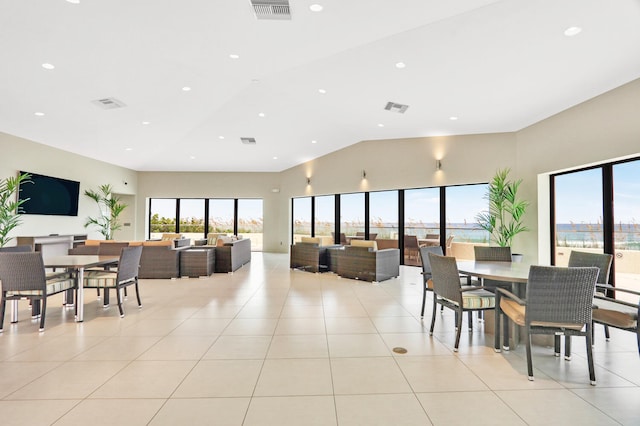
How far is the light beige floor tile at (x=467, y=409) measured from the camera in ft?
6.66

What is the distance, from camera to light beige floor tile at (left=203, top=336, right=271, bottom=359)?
3.01 metres

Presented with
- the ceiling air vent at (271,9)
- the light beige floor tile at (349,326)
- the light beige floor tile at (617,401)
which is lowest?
the light beige floor tile at (349,326)

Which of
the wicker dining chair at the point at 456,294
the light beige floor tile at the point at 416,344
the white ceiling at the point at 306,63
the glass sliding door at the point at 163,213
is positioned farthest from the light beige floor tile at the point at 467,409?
the glass sliding door at the point at 163,213

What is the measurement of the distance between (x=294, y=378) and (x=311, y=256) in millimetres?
5267

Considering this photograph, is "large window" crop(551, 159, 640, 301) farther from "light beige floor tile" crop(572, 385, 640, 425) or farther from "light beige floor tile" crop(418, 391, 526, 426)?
"light beige floor tile" crop(418, 391, 526, 426)

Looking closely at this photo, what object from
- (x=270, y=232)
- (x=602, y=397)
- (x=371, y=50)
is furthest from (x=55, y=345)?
(x=270, y=232)

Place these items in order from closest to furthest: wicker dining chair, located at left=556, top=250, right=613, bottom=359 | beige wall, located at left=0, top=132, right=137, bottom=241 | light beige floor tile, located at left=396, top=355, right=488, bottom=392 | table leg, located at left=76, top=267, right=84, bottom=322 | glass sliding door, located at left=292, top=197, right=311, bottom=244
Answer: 1. light beige floor tile, located at left=396, top=355, right=488, bottom=392
2. wicker dining chair, located at left=556, top=250, right=613, bottom=359
3. table leg, located at left=76, top=267, right=84, bottom=322
4. beige wall, located at left=0, top=132, right=137, bottom=241
5. glass sliding door, located at left=292, top=197, right=311, bottom=244

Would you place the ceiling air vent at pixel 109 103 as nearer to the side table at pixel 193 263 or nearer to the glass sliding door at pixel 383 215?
the side table at pixel 193 263

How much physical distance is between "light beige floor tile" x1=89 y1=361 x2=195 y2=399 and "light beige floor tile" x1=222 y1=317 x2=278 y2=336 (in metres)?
0.82

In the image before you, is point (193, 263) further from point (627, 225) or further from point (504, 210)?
point (627, 225)

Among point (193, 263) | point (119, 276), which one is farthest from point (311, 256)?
point (119, 276)

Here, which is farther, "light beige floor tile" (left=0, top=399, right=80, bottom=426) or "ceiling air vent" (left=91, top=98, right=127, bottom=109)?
"ceiling air vent" (left=91, top=98, right=127, bottom=109)

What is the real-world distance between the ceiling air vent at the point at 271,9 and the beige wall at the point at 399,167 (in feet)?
16.7

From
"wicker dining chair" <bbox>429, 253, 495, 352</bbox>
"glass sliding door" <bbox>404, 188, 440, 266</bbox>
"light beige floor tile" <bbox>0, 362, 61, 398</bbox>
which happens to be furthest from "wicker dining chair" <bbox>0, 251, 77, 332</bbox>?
"glass sliding door" <bbox>404, 188, 440, 266</bbox>
